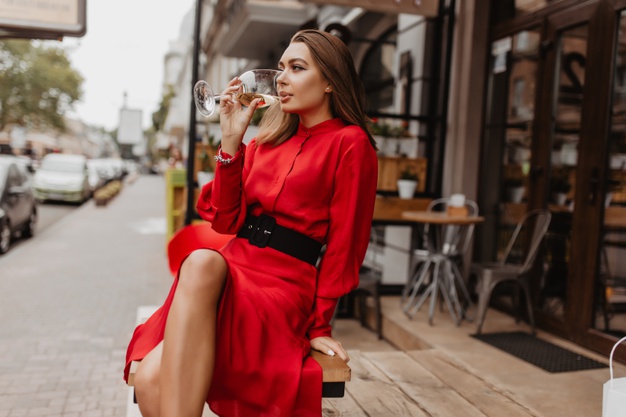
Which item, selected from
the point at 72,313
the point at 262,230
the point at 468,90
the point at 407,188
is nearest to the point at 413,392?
the point at 262,230

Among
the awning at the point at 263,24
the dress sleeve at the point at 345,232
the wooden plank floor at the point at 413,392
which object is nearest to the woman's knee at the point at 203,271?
the dress sleeve at the point at 345,232

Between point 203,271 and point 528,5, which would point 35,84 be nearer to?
point 528,5

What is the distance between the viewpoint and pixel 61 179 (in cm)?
1748

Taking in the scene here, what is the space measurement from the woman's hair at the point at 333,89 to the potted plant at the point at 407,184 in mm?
3575

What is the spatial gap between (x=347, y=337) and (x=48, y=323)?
259cm

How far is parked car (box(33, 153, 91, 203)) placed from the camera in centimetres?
1720

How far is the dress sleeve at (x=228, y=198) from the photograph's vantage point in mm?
2043

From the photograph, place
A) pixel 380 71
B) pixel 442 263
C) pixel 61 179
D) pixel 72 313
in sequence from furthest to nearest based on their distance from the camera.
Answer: pixel 61 179, pixel 380 71, pixel 72 313, pixel 442 263

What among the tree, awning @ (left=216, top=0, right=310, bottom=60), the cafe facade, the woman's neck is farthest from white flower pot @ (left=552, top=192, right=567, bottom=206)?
the tree

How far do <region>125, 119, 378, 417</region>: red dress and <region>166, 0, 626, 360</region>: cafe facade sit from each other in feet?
8.93

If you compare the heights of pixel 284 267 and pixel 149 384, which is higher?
pixel 284 267

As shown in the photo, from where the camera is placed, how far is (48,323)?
5.12m

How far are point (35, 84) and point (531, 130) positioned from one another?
35077 mm

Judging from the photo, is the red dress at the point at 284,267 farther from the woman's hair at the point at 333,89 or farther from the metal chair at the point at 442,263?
the metal chair at the point at 442,263
